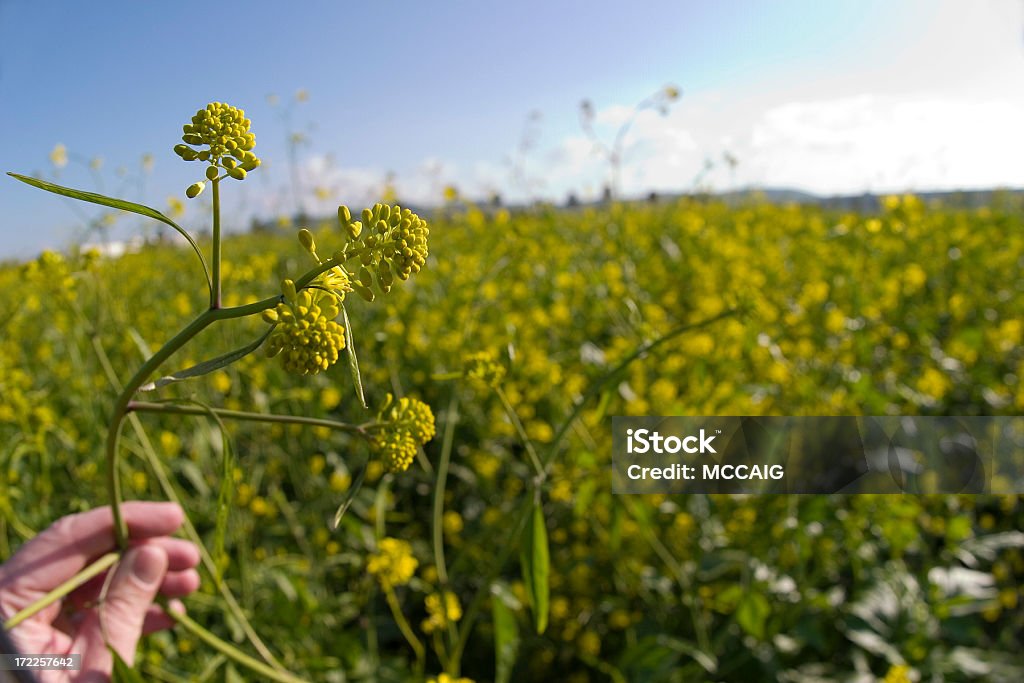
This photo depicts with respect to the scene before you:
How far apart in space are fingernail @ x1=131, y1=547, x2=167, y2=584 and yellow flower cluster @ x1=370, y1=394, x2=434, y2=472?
1.77 feet

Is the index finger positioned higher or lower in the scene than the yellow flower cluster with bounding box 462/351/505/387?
lower

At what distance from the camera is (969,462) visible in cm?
203

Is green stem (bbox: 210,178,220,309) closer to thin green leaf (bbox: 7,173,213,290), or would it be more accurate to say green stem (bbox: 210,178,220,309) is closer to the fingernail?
thin green leaf (bbox: 7,173,213,290)

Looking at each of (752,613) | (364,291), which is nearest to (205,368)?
(364,291)

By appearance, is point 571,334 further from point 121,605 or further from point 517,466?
point 121,605

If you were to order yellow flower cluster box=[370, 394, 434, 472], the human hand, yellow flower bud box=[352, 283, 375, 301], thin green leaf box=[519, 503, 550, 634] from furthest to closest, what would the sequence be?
1. the human hand
2. thin green leaf box=[519, 503, 550, 634]
3. yellow flower cluster box=[370, 394, 434, 472]
4. yellow flower bud box=[352, 283, 375, 301]

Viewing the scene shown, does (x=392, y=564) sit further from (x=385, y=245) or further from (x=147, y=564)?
(x=385, y=245)

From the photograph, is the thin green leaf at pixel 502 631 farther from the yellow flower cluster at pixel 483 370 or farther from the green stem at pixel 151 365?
the green stem at pixel 151 365

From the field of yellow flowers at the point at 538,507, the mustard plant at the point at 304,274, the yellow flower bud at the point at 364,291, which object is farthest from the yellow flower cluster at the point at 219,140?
the field of yellow flowers at the point at 538,507

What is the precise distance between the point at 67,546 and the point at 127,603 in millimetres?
143

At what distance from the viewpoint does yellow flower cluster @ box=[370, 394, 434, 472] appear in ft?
2.01

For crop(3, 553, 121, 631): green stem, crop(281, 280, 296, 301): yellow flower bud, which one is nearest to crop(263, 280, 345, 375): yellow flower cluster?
crop(281, 280, 296, 301): yellow flower bud

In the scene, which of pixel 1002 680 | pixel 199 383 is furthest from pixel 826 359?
pixel 199 383

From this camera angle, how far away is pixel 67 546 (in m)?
1.02
